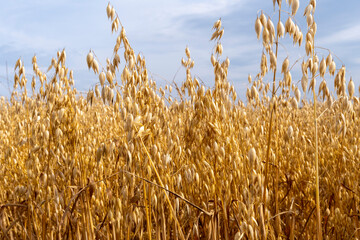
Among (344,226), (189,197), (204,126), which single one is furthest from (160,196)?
(344,226)

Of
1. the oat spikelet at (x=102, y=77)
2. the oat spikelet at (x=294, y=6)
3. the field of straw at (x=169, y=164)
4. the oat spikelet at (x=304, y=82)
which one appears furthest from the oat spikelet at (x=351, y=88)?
the oat spikelet at (x=102, y=77)

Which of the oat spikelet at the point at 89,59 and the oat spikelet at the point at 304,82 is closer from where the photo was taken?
the oat spikelet at the point at 304,82

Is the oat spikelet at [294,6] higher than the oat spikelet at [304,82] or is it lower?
higher

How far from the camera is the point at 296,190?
244 centimetres

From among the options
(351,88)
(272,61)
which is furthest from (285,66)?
(351,88)

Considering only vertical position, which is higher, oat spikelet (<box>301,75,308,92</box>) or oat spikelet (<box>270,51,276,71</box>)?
oat spikelet (<box>270,51,276,71</box>)

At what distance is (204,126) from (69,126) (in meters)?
0.69

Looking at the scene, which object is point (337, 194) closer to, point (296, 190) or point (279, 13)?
point (296, 190)

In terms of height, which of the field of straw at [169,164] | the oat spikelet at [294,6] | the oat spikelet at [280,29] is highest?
the oat spikelet at [294,6]

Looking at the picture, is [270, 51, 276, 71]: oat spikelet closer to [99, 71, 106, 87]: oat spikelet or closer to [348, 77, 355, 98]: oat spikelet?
[348, 77, 355, 98]: oat spikelet


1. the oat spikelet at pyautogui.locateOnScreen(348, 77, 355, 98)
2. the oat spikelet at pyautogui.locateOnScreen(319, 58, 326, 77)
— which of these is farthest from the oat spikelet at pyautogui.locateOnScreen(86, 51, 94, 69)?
the oat spikelet at pyautogui.locateOnScreen(348, 77, 355, 98)

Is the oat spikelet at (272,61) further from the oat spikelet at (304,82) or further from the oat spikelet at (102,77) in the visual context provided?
the oat spikelet at (102,77)

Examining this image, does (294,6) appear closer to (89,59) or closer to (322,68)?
(322,68)

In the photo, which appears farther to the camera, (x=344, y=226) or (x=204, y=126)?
(x=344, y=226)
